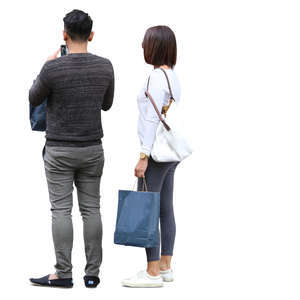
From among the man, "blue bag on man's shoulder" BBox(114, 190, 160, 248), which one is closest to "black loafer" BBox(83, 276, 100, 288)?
the man

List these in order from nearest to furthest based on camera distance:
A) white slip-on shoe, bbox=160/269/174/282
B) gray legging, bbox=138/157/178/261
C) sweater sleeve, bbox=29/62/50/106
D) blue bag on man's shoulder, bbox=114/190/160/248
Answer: sweater sleeve, bbox=29/62/50/106 < blue bag on man's shoulder, bbox=114/190/160/248 < gray legging, bbox=138/157/178/261 < white slip-on shoe, bbox=160/269/174/282

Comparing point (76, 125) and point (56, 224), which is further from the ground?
point (76, 125)

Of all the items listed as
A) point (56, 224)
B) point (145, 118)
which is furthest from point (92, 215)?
point (145, 118)

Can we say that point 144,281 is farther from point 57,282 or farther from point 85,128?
point 85,128

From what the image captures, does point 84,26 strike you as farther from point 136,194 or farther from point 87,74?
point 136,194

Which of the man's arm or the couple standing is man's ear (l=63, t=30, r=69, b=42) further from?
the man's arm

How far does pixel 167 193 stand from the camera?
317 inches

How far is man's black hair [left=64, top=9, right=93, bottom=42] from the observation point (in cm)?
762

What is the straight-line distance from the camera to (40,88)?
758cm

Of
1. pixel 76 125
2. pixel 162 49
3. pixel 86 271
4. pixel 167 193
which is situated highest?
pixel 162 49

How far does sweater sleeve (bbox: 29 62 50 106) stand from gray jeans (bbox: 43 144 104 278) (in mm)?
393

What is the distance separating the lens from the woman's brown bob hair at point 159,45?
7.75 m

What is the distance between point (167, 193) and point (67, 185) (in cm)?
86

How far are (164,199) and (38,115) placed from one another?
1229 millimetres
